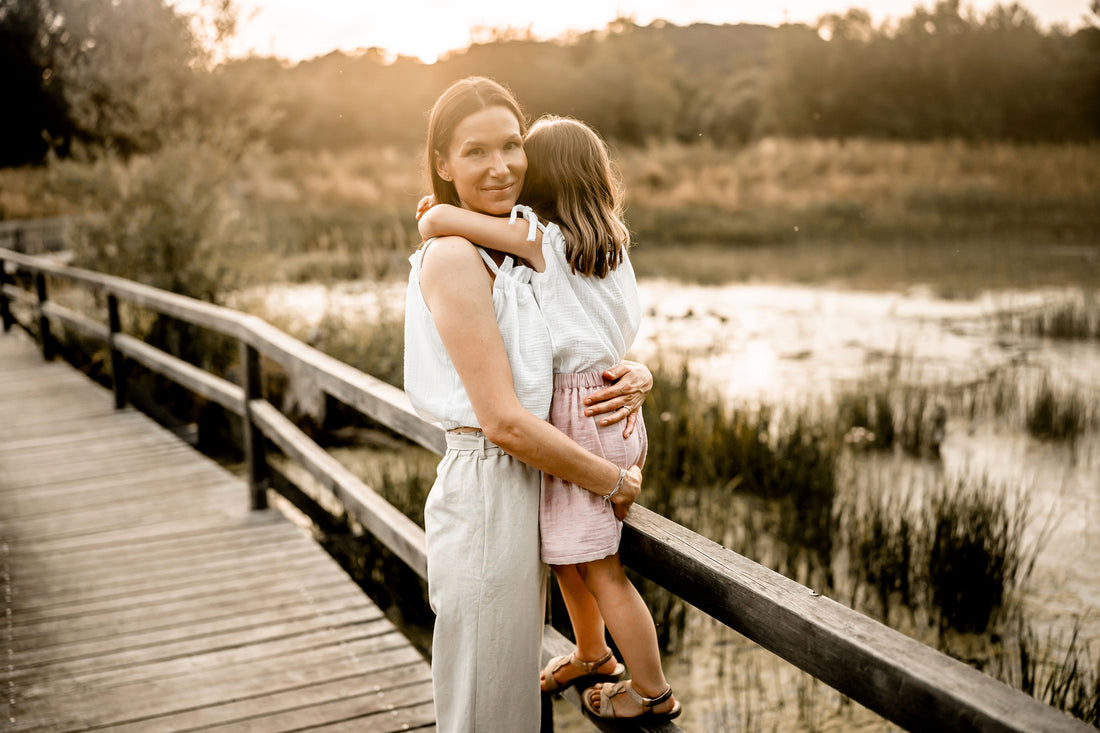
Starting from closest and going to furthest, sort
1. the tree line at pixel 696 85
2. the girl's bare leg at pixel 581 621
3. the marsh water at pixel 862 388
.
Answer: the girl's bare leg at pixel 581 621 < the marsh water at pixel 862 388 < the tree line at pixel 696 85

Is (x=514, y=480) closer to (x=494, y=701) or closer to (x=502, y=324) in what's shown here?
(x=502, y=324)

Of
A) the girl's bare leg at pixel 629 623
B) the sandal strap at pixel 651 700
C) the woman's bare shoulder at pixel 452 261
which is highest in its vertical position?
the woman's bare shoulder at pixel 452 261

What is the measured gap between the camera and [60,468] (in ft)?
15.3

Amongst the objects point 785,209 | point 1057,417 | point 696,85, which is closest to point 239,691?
point 1057,417

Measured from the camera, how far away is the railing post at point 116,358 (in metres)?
5.46

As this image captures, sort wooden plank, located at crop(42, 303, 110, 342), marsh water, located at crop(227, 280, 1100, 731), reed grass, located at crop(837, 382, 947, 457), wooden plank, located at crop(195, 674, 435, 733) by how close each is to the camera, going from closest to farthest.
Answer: wooden plank, located at crop(195, 674, 435, 733), marsh water, located at crop(227, 280, 1100, 731), wooden plank, located at crop(42, 303, 110, 342), reed grass, located at crop(837, 382, 947, 457)

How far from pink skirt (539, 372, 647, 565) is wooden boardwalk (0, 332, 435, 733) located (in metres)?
1.07

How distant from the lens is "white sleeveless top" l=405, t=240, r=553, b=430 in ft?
5.06

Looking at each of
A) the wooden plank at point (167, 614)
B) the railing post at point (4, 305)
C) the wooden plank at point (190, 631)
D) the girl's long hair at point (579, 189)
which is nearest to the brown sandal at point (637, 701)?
the girl's long hair at point (579, 189)

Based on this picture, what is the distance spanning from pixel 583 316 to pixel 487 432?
27cm

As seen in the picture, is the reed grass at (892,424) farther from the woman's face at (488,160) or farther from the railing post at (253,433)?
the woman's face at (488,160)

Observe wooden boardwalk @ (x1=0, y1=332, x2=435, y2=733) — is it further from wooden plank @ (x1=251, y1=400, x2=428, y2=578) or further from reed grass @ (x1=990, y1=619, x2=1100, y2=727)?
reed grass @ (x1=990, y1=619, x2=1100, y2=727)

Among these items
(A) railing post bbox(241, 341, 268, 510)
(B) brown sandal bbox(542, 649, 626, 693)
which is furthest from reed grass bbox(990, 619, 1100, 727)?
(A) railing post bbox(241, 341, 268, 510)

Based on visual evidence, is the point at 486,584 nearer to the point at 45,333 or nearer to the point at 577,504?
the point at 577,504
